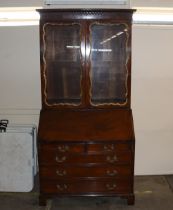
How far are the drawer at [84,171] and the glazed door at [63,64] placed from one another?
2.02ft

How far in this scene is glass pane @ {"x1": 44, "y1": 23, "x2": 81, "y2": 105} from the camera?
3020 millimetres

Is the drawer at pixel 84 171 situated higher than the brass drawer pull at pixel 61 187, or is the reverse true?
the drawer at pixel 84 171

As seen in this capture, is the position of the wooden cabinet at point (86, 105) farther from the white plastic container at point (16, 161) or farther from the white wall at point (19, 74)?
the white wall at point (19, 74)

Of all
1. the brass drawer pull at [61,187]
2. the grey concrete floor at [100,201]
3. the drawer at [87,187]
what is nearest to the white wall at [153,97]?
the grey concrete floor at [100,201]

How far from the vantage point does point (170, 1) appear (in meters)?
3.38

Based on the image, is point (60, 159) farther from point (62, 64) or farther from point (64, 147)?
point (62, 64)

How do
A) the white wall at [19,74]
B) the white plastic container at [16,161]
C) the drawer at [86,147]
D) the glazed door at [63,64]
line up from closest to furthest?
the drawer at [86,147], the glazed door at [63,64], the white plastic container at [16,161], the white wall at [19,74]

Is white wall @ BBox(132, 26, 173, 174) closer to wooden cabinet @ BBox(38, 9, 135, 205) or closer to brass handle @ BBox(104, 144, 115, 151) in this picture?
wooden cabinet @ BBox(38, 9, 135, 205)

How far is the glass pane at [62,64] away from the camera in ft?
9.91

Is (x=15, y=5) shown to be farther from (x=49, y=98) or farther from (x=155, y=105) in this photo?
(x=155, y=105)

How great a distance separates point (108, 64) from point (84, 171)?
3.52 ft

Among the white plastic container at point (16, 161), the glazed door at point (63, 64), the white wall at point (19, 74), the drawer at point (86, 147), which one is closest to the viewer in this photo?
the drawer at point (86, 147)

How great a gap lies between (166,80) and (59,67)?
1.25 metres

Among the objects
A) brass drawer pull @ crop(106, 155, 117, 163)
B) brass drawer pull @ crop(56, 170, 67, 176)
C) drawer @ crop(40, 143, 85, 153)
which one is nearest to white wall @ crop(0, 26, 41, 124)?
drawer @ crop(40, 143, 85, 153)
